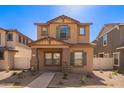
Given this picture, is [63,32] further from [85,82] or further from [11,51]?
[85,82]

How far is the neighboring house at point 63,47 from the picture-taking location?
62.4 feet

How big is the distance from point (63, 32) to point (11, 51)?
797 cm

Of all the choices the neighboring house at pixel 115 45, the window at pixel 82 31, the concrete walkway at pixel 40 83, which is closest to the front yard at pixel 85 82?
the concrete walkway at pixel 40 83

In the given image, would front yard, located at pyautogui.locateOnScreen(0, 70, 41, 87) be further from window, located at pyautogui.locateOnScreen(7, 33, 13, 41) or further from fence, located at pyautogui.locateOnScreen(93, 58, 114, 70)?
window, located at pyautogui.locateOnScreen(7, 33, 13, 41)

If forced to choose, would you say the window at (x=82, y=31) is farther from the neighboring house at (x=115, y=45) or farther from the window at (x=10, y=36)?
the window at (x=10, y=36)

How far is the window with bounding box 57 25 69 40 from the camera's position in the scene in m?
21.1

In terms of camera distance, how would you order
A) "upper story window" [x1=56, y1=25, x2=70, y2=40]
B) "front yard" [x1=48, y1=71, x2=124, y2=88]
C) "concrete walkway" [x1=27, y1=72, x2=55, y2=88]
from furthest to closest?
"upper story window" [x1=56, y1=25, x2=70, y2=40] → "front yard" [x1=48, y1=71, x2=124, y2=88] → "concrete walkway" [x1=27, y1=72, x2=55, y2=88]

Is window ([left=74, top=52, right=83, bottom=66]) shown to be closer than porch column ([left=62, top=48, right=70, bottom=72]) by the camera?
No

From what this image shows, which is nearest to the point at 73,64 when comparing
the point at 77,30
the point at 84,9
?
the point at 77,30

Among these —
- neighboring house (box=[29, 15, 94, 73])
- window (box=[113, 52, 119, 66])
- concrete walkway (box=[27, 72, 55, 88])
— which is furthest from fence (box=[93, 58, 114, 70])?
concrete walkway (box=[27, 72, 55, 88])

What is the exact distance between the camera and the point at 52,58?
68.3 ft
